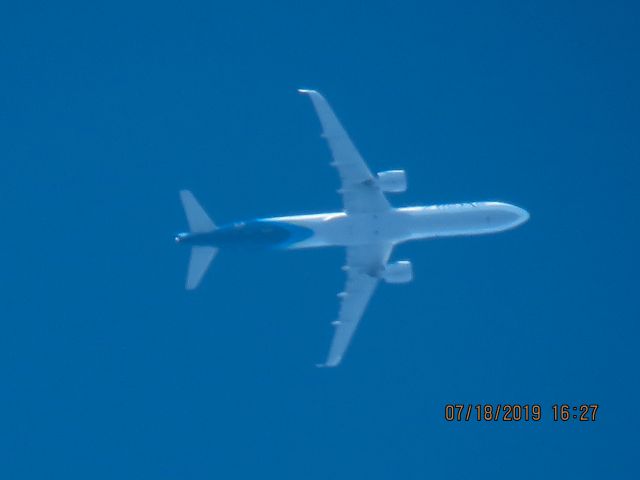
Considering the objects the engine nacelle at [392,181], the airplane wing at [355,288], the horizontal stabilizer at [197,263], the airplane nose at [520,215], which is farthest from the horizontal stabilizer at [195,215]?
the airplane nose at [520,215]

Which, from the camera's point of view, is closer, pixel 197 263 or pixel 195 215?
pixel 195 215

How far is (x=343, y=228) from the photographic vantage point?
52.3 m

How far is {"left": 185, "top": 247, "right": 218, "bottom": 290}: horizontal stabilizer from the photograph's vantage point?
52562mm

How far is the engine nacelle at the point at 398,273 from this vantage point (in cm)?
5244

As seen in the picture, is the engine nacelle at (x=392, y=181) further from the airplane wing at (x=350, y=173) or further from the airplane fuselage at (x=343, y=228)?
the airplane fuselage at (x=343, y=228)

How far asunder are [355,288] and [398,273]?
2816mm

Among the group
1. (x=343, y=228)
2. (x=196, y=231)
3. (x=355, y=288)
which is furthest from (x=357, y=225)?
(x=196, y=231)

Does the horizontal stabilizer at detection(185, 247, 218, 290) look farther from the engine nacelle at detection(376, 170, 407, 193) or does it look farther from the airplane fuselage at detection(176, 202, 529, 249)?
the engine nacelle at detection(376, 170, 407, 193)

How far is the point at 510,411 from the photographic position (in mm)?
55094

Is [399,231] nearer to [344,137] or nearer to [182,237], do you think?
[344,137]

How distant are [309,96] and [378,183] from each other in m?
5.74

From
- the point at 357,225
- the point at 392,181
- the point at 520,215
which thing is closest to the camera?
the point at 392,181

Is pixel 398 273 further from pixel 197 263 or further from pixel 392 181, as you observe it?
pixel 197 263

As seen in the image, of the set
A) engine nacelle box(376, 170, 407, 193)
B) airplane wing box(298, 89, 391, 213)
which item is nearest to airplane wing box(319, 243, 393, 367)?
airplane wing box(298, 89, 391, 213)
